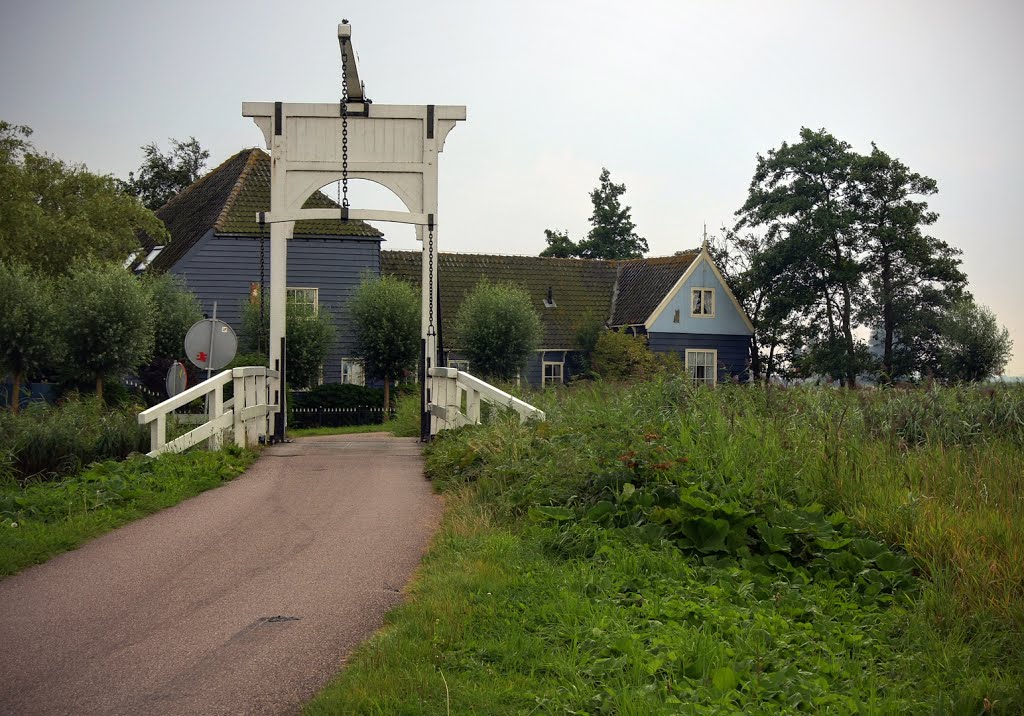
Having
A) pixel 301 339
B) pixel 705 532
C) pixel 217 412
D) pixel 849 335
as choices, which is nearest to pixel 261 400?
pixel 217 412

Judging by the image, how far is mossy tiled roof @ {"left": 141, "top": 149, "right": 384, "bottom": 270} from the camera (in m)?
36.1

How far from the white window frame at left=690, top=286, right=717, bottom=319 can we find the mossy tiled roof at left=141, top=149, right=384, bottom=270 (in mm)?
13682

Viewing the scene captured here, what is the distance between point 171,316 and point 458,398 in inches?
809

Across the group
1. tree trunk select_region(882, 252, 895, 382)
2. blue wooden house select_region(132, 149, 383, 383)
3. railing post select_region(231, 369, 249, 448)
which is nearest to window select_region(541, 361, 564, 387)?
blue wooden house select_region(132, 149, 383, 383)

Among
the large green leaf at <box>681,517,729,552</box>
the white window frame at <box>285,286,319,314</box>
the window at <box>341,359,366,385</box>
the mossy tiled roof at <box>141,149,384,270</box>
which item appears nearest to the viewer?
the large green leaf at <box>681,517,729,552</box>

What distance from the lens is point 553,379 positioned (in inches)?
1598

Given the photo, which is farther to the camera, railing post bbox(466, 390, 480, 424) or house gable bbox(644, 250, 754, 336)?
house gable bbox(644, 250, 754, 336)

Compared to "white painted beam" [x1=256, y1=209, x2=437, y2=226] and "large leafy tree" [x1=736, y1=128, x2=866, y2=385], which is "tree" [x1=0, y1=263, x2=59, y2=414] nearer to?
"white painted beam" [x1=256, y1=209, x2=437, y2=226]

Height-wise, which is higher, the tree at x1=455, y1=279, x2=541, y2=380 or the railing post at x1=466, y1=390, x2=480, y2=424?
the tree at x1=455, y1=279, x2=541, y2=380

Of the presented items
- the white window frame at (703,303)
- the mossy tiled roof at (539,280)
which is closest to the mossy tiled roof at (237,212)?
the mossy tiled roof at (539,280)

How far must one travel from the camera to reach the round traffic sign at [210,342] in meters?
16.4

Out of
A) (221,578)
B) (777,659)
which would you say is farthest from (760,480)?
(221,578)

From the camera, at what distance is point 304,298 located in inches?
1405

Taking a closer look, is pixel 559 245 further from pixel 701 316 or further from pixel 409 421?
pixel 409 421
